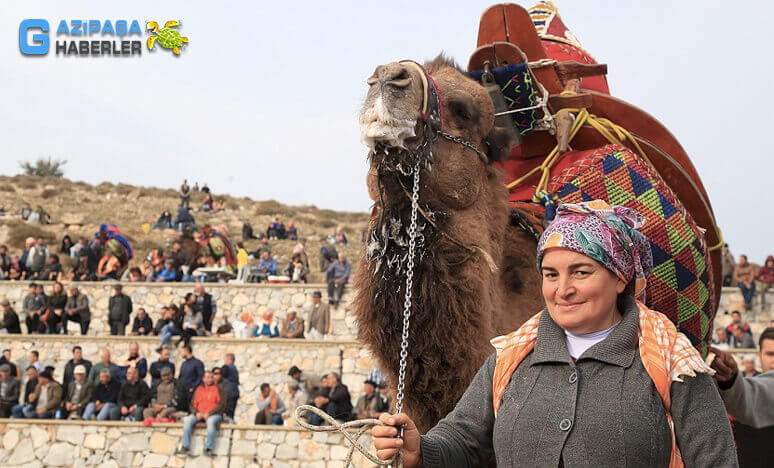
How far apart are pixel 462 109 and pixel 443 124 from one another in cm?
27

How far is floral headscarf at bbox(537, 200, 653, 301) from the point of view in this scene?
2.78 m

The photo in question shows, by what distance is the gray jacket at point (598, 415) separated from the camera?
2.61 m

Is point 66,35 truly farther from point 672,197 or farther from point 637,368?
point 637,368

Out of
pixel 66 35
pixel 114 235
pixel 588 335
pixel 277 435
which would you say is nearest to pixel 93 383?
pixel 277 435

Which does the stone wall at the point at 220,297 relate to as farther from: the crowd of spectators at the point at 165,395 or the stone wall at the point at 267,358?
the crowd of spectators at the point at 165,395

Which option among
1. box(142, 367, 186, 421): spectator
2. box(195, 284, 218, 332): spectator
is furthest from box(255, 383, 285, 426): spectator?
box(195, 284, 218, 332): spectator

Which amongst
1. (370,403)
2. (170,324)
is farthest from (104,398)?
(370,403)

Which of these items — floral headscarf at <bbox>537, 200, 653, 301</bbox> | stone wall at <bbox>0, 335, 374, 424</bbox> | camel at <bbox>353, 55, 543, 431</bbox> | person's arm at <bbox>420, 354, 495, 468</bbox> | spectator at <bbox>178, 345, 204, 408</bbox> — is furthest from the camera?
stone wall at <bbox>0, 335, 374, 424</bbox>

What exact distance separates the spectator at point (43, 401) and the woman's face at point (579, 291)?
13795mm

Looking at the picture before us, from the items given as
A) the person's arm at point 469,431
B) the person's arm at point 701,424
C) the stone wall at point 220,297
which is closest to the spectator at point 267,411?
the stone wall at point 220,297

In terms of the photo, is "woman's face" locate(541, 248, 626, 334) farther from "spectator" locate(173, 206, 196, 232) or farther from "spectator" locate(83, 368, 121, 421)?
"spectator" locate(173, 206, 196, 232)

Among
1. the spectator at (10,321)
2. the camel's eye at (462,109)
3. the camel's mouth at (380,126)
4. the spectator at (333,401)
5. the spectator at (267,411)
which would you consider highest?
the camel's eye at (462,109)

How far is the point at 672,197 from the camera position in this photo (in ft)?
17.8

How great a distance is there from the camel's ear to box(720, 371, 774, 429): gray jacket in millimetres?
1688
